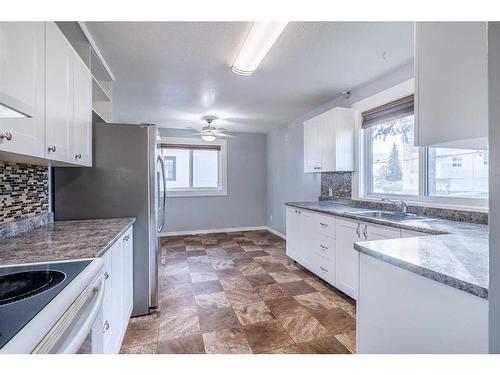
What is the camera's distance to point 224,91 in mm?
3229

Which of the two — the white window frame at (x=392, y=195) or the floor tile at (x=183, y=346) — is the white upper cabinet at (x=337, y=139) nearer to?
the white window frame at (x=392, y=195)

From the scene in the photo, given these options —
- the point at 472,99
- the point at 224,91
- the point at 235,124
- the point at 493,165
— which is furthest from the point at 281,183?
the point at 493,165

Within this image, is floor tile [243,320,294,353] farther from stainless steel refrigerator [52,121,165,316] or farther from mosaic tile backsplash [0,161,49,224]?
mosaic tile backsplash [0,161,49,224]

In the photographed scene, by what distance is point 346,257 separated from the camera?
97.7 inches

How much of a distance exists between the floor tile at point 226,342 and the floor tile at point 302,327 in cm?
38

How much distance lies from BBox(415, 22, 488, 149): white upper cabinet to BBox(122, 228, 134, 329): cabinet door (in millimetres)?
2015

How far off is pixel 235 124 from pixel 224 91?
1846 mm

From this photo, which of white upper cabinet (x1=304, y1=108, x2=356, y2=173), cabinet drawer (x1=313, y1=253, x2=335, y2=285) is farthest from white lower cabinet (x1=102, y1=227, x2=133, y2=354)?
white upper cabinet (x1=304, y1=108, x2=356, y2=173)

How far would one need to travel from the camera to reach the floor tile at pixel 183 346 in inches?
68.9

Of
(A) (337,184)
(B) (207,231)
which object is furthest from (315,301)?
(B) (207,231)

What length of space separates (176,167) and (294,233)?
3166 mm
